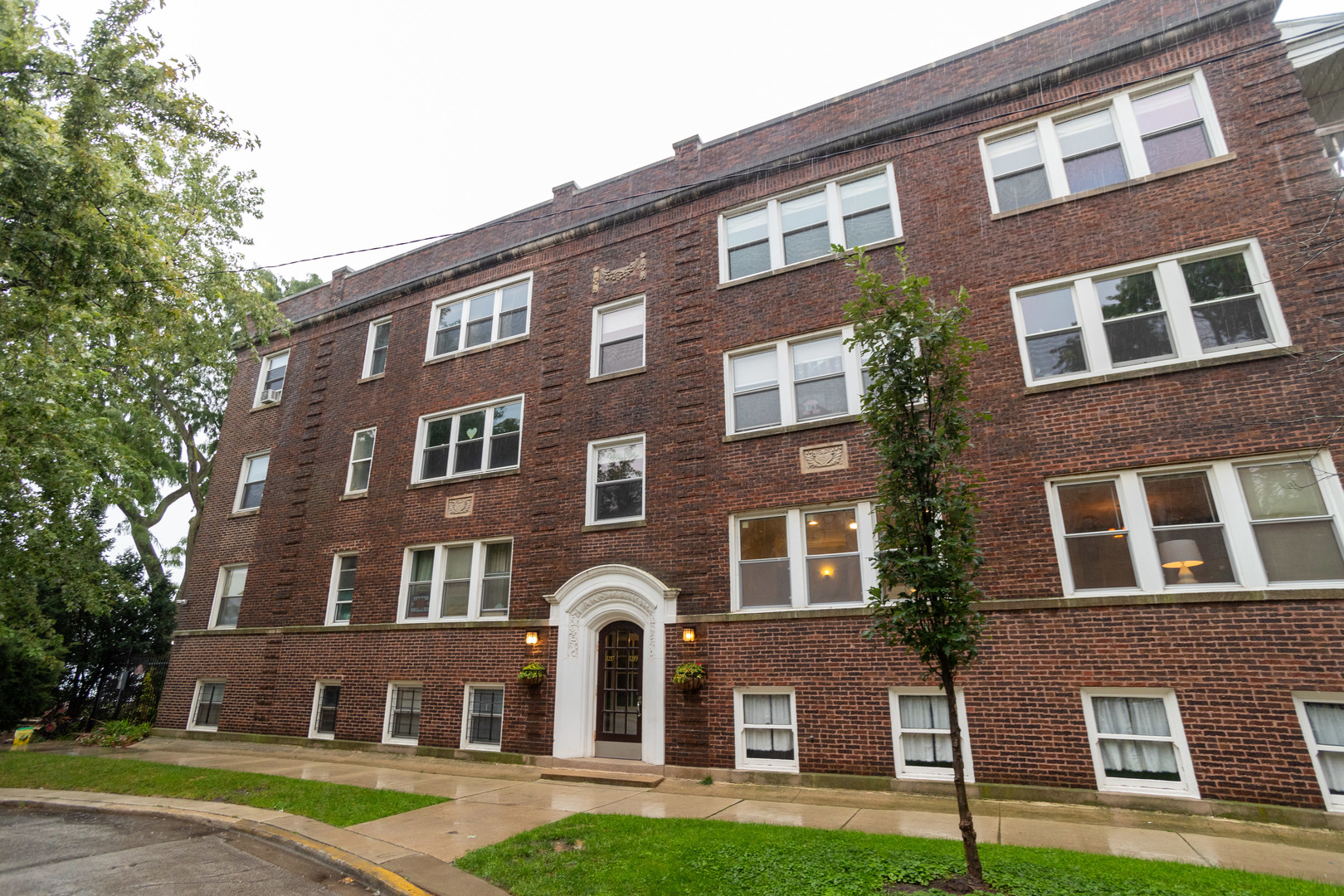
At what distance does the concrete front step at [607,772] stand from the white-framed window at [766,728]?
1.50m

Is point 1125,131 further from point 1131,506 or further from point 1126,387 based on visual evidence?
point 1131,506

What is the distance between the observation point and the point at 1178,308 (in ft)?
31.7

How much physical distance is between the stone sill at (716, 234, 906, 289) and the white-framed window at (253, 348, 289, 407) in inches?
571

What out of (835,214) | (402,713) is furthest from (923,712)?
(402,713)

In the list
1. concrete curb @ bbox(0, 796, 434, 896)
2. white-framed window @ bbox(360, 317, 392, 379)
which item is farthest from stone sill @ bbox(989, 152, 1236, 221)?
white-framed window @ bbox(360, 317, 392, 379)

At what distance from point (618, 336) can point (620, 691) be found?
7.37 m

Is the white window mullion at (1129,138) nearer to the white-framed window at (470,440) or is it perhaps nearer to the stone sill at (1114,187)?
the stone sill at (1114,187)

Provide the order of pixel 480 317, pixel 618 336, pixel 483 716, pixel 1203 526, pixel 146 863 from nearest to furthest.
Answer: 1. pixel 146 863
2. pixel 1203 526
3. pixel 483 716
4. pixel 618 336
5. pixel 480 317

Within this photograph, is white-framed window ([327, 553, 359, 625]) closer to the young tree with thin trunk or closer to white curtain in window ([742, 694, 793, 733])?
white curtain in window ([742, 694, 793, 733])

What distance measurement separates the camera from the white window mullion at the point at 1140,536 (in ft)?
29.5

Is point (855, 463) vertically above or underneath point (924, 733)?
above

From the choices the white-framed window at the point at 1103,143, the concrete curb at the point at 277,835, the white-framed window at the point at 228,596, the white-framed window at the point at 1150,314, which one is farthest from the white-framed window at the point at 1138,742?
the white-framed window at the point at 228,596

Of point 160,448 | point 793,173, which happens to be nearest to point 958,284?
point 793,173

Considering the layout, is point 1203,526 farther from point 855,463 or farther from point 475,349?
point 475,349
